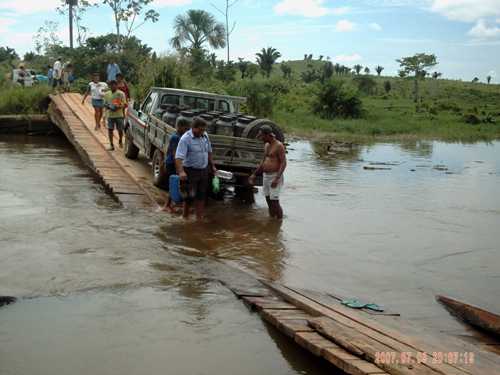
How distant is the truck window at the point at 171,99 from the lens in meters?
12.2

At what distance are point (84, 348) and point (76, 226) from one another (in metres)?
4.10

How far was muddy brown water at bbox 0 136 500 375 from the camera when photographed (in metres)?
4.84

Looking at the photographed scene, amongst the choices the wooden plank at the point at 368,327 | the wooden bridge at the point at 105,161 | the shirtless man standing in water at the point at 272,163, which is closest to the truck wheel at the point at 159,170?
the wooden bridge at the point at 105,161

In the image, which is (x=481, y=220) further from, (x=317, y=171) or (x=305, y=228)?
(x=317, y=171)

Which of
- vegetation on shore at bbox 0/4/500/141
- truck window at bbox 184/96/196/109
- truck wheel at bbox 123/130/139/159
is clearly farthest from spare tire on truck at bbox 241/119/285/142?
vegetation on shore at bbox 0/4/500/141

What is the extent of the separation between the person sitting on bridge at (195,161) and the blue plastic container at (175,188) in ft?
0.57

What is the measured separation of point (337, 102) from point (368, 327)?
3129 centimetres

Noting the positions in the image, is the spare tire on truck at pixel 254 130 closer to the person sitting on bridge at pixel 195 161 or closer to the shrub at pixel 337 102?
the person sitting on bridge at pixel 195 161

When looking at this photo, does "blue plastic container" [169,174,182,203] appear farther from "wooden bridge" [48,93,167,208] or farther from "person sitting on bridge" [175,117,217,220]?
"wooden bridge" [48,93,167,208]

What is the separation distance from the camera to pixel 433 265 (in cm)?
796

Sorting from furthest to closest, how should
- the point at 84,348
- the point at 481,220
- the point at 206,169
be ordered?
the point at 481,220 < the point at 206,169 < the point at 84,348

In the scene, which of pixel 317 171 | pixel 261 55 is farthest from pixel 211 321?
pixel 261 55
